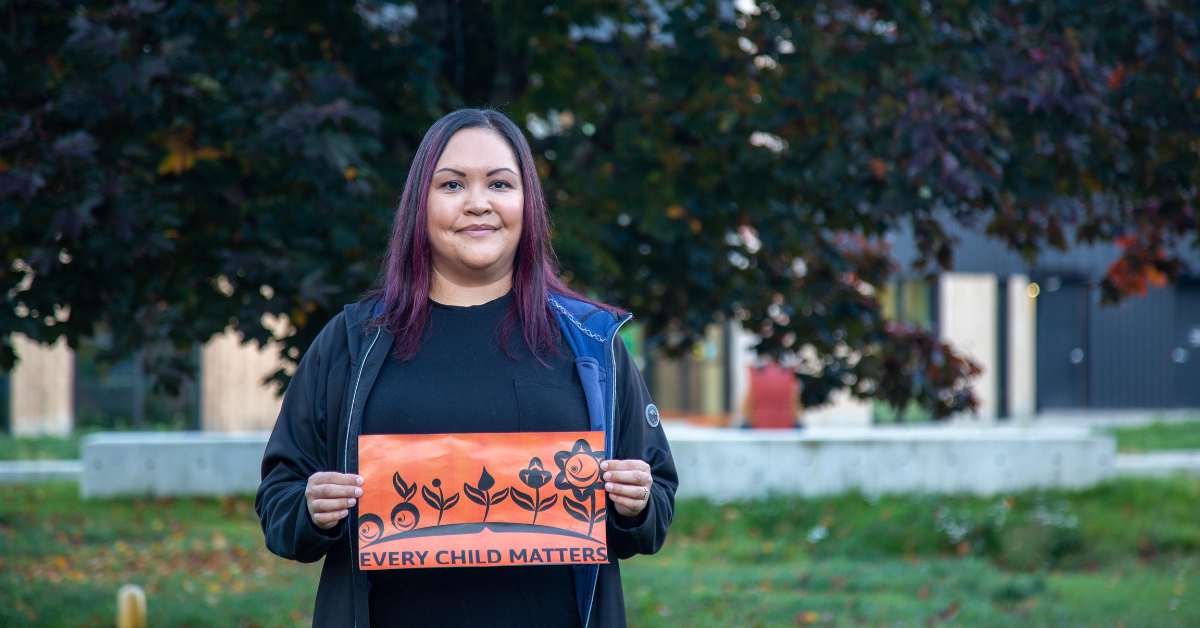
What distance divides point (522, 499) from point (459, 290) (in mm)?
457

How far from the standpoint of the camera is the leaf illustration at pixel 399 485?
6.20 feet

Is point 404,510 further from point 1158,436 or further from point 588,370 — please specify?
point 1158,436

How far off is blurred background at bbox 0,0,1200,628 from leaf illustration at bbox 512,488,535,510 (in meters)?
2.17

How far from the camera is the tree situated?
3.87 metres

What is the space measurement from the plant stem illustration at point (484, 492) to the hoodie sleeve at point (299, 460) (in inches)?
9.6

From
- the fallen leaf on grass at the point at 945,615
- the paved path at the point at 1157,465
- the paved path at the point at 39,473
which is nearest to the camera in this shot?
the fallen leaf on grass at the point at 945,615

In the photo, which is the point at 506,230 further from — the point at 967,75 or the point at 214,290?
the point at 967,75

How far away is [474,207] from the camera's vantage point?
2.04 m

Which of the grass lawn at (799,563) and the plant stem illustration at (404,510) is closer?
the plant stem illustration at (404,510)

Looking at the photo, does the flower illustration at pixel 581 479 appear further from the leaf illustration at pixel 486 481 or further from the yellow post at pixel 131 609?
the yellow post at pixel 131 609

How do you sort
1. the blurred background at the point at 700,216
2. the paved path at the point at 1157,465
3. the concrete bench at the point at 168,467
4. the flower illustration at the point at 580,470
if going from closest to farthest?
the flower illustration at the point at 580,470 → the blurred background at the point at 700,216 → the concrete bench at the point at 168,467 → the paved path at the point at 1157,465

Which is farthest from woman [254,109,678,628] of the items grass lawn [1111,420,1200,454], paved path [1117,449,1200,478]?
grass lawn [1111,420,1200,454]

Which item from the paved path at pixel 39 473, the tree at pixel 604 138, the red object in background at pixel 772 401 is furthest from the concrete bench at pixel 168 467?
the tree at pixel 604 138

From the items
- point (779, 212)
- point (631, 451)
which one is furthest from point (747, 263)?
point (631, 451)
